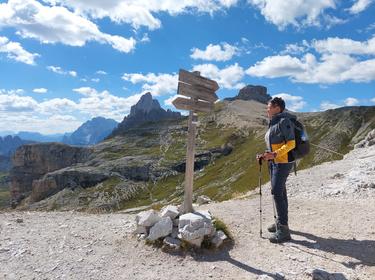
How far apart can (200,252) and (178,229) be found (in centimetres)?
112

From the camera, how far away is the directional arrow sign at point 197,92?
13422mm

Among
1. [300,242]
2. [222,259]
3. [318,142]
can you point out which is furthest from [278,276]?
[318,142]

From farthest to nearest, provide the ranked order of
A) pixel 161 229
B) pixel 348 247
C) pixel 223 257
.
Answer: pixel 161 229
pixel 348 247
pixel 223 257

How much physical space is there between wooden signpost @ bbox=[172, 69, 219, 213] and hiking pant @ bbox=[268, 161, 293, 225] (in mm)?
2865

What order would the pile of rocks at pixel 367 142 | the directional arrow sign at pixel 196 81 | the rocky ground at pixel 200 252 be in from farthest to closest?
1. the pile of rocks at pixel 367 142
2. the directional arrow sign at pixel 196 81
3. the rocky ground at pixel 200 252

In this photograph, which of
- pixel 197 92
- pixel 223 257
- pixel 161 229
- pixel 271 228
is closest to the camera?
pixel 223 257

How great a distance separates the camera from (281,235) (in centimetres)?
1222

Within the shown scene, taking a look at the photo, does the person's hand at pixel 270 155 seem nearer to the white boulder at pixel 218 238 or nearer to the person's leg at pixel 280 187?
the person's leg at pixel 280 187

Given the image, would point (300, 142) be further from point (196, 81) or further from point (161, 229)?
point (161, 229)

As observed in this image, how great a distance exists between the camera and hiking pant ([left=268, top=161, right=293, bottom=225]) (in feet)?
39.4

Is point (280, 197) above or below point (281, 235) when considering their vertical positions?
above

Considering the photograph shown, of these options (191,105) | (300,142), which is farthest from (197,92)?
(300,142)

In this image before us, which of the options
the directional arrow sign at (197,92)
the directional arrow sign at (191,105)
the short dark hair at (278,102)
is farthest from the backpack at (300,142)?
the directional arrow sign at (197,92)

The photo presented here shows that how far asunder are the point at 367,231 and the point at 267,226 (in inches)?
129
